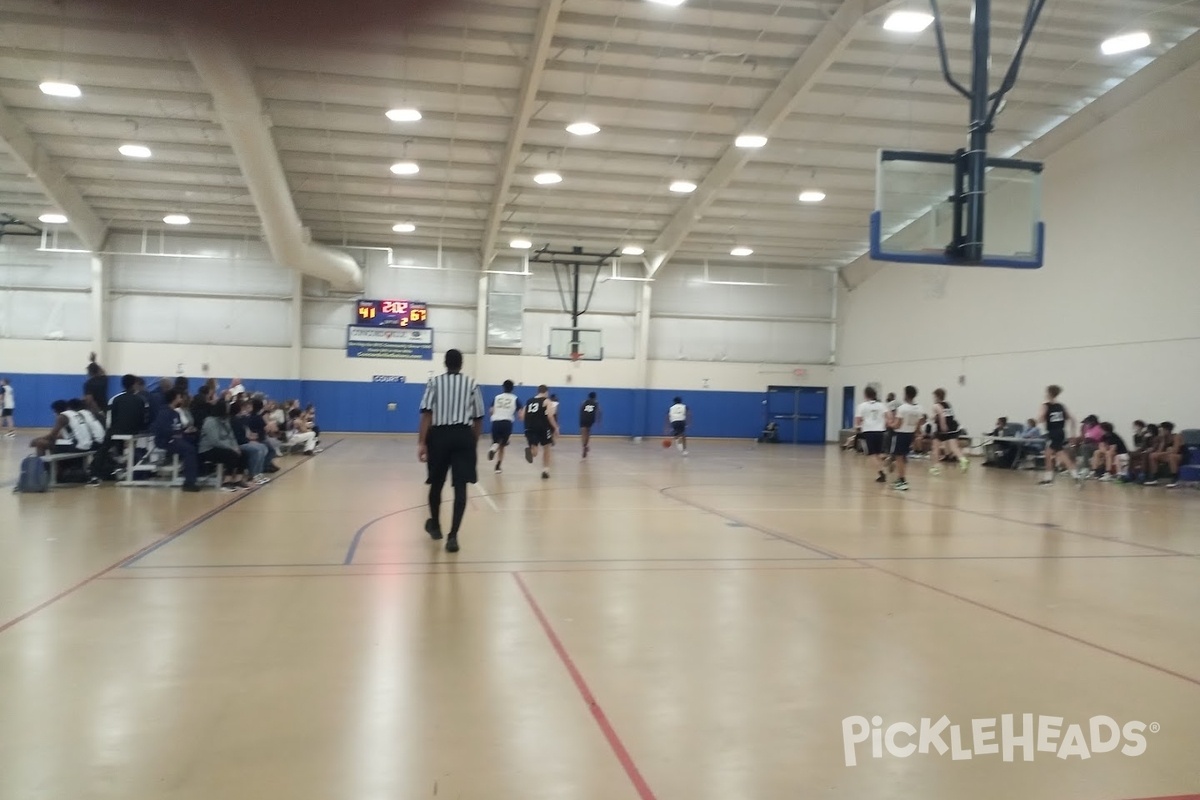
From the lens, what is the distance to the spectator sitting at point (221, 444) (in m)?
11.5

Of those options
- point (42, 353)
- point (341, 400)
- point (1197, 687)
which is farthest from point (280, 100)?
point (1197, 687)

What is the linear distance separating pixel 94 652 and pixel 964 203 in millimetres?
9913

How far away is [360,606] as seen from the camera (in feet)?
17.7

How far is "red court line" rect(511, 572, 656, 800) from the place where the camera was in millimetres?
2992

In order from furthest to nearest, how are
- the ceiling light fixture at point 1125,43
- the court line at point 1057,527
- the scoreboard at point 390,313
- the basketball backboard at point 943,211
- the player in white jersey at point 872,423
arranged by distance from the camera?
the scoreboard at point 390,313, the ceiling light fixture at point 1125,43, the player in white jersey at point 872,423, the basketball backboard at point 943,211, the court line at point 1057,527

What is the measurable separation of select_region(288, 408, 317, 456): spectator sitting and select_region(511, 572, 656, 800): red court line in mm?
16219

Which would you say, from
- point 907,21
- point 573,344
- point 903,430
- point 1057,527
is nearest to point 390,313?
point 573,344

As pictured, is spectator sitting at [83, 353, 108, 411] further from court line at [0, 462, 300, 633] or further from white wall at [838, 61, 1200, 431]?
white wall at [838, 61, 1200, 431]

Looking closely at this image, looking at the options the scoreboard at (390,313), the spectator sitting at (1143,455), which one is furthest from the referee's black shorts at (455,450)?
the scoreboard at (390,313)

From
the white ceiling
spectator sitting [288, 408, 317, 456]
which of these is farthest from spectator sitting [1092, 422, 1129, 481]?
spectator sitting [288, 408, 317, 456]

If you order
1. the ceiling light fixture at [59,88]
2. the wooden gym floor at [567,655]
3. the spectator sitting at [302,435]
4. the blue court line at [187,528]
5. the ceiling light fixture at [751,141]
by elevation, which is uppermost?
the ceiling light fixture at [751,141]

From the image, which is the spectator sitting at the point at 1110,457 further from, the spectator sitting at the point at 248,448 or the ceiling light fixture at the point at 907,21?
the spectator sitting at the point at 248,448

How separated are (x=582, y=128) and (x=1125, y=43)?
11.5m

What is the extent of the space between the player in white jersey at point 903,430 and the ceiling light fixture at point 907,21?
22.8 ft
